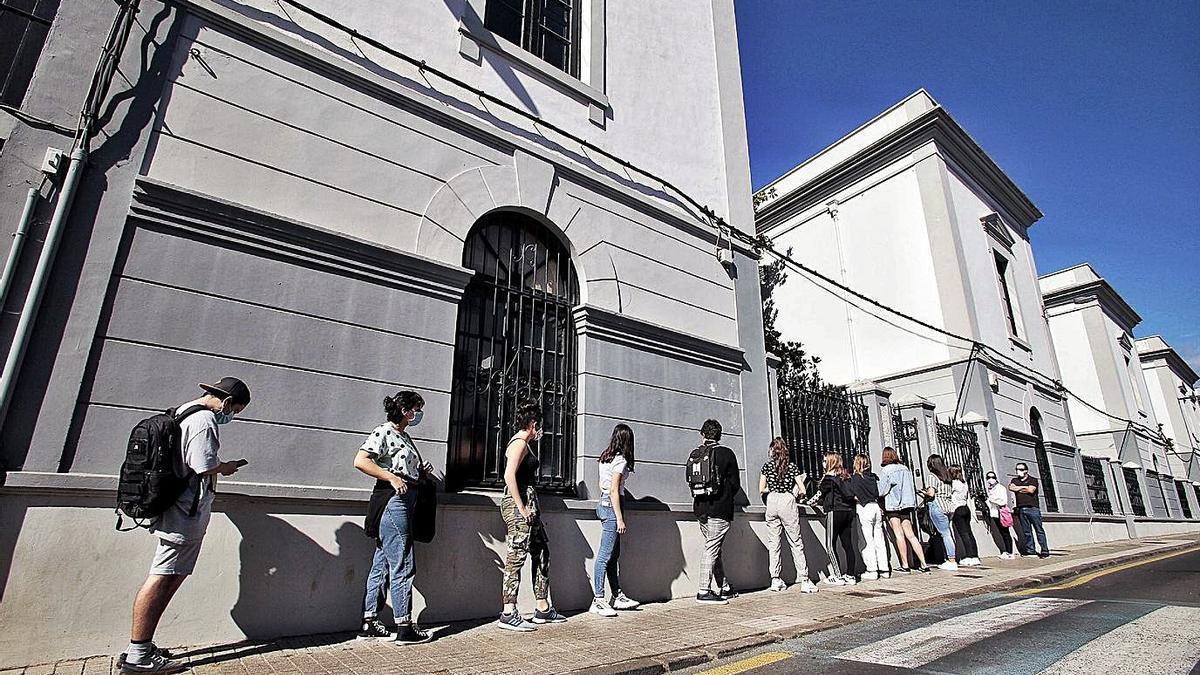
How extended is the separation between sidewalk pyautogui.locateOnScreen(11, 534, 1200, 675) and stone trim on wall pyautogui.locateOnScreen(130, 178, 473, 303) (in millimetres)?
2852

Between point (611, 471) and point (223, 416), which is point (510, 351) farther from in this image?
point (223, 416)

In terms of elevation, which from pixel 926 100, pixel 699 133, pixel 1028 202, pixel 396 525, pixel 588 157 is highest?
pixel 926 100

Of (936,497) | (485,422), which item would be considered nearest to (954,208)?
(936,497)

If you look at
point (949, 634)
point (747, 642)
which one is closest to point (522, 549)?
point (747, 642)

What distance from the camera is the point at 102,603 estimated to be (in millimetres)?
3719

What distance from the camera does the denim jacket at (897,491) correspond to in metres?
8.99

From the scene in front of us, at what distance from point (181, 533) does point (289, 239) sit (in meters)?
2.38

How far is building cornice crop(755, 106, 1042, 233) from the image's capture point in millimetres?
15805

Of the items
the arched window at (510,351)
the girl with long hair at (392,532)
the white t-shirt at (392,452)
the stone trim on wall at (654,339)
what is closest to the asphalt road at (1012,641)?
the girl with long hair at (392,532)

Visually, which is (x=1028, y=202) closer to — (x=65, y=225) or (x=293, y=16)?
(x=293, y=16)

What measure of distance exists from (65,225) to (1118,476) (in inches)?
948

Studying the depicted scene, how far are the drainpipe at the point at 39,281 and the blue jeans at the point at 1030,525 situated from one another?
13.9 meters

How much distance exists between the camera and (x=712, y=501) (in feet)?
20.4

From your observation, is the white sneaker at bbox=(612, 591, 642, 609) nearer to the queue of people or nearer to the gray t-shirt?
the queue of people
